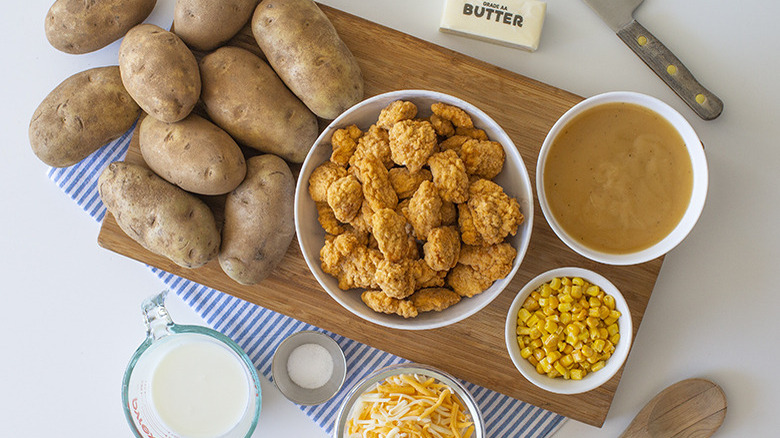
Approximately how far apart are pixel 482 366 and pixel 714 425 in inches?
38.6

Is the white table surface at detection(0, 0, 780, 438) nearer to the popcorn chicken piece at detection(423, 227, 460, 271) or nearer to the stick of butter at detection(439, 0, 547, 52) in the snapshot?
the stick of butter at detection(439, 0, 547, 52)

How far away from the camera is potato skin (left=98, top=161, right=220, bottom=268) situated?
210cm

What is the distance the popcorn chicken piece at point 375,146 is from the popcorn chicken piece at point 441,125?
0.54 ft

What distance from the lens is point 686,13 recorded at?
7.94ft

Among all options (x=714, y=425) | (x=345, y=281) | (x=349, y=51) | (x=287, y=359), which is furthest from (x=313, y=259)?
(x=714, y=425)

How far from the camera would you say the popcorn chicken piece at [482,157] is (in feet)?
6.54

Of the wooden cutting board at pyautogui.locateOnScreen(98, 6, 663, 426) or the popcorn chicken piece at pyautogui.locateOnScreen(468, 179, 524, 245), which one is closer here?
the popcorn chicken piece at pyautogui.locateOnScreen(468, 179, 524, 245)

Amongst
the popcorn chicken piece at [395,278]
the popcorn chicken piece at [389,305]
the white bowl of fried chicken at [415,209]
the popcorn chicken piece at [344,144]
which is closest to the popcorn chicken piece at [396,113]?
the white bowl of fried chicken at [415,209]

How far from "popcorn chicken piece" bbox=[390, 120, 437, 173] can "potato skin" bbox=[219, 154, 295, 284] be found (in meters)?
0.45

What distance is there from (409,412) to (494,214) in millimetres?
821

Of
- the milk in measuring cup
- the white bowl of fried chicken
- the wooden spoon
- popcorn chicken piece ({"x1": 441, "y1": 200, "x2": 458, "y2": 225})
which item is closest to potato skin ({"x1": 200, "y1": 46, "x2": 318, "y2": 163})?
the white bowl of fried chicken

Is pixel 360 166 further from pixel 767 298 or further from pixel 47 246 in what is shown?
pixel 767 298

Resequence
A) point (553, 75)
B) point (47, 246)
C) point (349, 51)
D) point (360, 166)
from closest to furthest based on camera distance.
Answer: point (360, 166)
point (349, 51)
point (553, 75)
point (47, 246)

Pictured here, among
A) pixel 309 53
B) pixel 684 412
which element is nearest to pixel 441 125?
pixel 309 53
